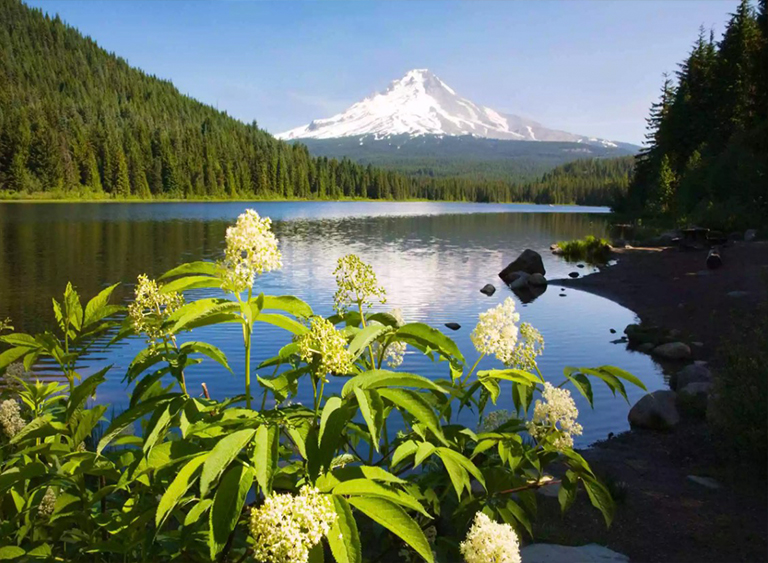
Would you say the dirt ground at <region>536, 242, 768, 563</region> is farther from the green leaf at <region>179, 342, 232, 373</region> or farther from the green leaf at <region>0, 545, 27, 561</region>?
the green leaf at <region>0, 545, 27, 561</region>

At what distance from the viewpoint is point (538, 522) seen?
7285 mm

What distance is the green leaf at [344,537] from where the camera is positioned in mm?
1774

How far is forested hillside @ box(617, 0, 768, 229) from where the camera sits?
39000mm

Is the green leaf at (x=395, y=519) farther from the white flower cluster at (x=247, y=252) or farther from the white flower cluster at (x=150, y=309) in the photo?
the white flower cluster at (x=150, y=309)

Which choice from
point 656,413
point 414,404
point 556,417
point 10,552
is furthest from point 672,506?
point 10,552

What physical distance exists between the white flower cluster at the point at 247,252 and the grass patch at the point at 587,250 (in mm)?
45793

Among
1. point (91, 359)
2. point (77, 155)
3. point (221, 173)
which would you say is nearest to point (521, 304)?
point (91, 359)

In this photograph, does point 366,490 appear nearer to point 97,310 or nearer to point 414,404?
point 414,404

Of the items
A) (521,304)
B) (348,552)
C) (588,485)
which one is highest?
(348,552)

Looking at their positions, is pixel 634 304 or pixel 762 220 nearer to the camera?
pixel 634 304

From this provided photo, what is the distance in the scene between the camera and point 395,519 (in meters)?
1.85

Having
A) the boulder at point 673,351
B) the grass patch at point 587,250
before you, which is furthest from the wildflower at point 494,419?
the grass patch at point 587,250

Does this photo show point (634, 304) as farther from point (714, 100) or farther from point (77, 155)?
point (77, 155)

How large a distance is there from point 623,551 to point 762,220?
132 ft
